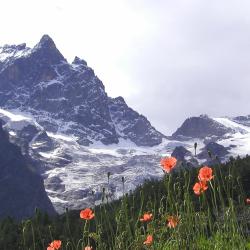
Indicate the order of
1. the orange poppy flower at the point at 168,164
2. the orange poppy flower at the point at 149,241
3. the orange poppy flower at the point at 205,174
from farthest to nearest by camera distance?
the orange poppy flower at the point at 168,164, the orange poppy flower at the point at 205,174, the orange poppy flower at the point at 149,241

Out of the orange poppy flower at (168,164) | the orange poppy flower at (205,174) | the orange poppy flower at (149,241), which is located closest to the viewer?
the orange poppy flower at (149,241)

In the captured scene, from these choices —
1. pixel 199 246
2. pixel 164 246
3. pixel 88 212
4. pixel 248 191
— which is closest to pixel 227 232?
pixel 199 246

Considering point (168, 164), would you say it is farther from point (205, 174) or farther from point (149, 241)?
point (149, 241)

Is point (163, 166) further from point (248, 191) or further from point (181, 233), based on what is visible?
point (248, 191)

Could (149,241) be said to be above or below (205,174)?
below

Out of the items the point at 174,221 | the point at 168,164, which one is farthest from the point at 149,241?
the point at 168,164

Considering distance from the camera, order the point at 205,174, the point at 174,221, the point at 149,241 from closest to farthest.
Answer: the point at 149,241, the point at 174,221, the point at 205,174

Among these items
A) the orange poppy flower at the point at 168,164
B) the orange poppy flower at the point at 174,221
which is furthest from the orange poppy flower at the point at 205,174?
the orange poppy flower at the point at 174,221

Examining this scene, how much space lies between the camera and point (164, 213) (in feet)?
28.1

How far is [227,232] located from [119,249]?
137 centimetres

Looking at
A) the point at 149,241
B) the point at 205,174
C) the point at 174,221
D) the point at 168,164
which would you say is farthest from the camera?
the point at 168,164

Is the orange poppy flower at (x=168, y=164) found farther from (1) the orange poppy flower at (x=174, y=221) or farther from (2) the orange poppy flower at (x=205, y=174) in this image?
(1) the orange poppy flower at (x=174, y=221)

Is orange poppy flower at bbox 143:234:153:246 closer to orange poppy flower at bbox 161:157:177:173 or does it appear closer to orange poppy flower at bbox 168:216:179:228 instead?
orange poppy flower at bbox 168:216:179:228

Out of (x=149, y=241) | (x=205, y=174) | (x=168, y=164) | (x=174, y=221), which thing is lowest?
(x=149, y=241)
